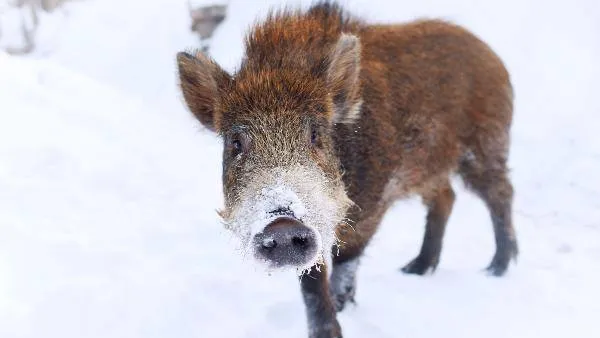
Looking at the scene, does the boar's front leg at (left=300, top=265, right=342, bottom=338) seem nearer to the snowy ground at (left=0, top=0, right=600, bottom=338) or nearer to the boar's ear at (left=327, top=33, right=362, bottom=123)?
the snowy ground at (left=0, top=0, right=600, bottom=338)

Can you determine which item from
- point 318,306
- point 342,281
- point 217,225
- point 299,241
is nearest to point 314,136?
point 299,241

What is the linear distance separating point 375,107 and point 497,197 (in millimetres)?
1713

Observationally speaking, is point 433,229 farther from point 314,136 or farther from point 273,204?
point 273,204

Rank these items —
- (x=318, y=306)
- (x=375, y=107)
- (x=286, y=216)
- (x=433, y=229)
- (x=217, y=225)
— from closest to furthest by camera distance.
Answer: (x=286, y=216), (x=318, y=306), (x=375, y=107), (x=433, y=229), (x=217, y=225)

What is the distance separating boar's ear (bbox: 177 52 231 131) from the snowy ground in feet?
2.38

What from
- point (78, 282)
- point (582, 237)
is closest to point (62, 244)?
point (78, 282)

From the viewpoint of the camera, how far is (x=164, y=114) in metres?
9.96

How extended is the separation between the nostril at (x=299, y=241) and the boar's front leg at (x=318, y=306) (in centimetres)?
123

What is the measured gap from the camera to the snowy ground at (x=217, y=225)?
3.87m

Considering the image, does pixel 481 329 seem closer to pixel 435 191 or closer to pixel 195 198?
pixel 435 191

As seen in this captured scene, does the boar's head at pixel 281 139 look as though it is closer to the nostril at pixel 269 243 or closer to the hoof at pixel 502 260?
the nostril at pixel 269 243

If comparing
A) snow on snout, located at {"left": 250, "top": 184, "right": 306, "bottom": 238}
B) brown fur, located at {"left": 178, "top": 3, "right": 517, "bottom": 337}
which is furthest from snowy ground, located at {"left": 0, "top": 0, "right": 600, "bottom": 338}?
snow on snout, located at {"left": 250, "top": 184, "right": 306, "bottom": 238}

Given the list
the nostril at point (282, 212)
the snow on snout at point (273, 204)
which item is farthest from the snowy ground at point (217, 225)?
the nostril at point (282, 212)

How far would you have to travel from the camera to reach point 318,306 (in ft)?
12.1
